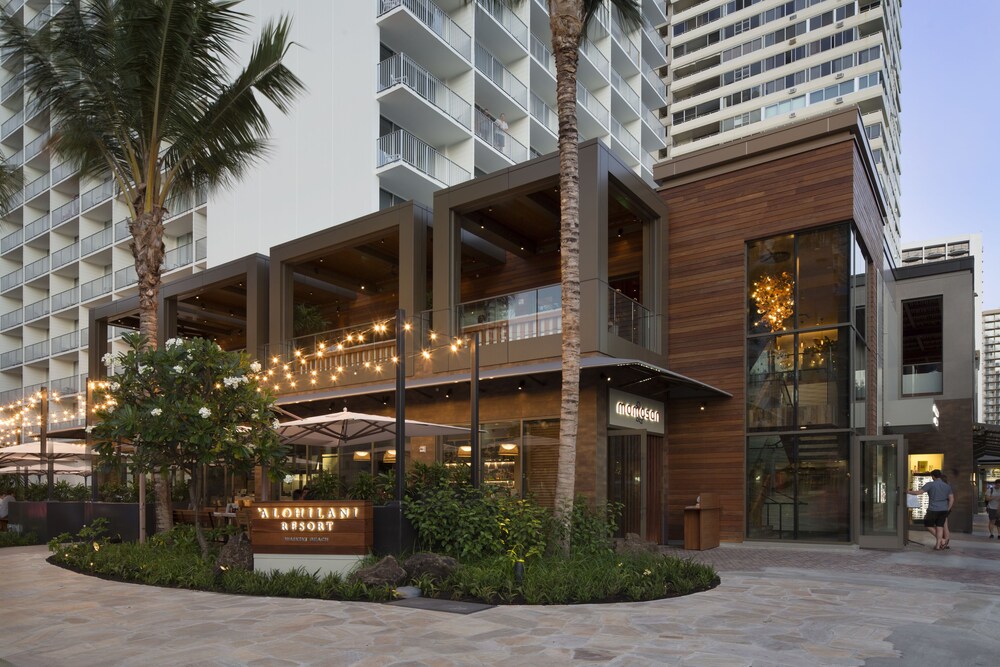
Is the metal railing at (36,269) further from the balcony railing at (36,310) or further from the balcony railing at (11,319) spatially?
the balcony railing at (11,319)

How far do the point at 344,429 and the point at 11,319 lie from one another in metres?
39.6

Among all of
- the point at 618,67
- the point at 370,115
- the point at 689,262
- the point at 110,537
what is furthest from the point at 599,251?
the point at 618,67

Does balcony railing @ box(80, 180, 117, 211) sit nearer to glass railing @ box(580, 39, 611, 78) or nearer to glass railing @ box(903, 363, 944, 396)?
glass railing @ box(580, 39, 611, 78)

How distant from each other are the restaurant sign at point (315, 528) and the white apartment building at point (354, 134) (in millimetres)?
9371

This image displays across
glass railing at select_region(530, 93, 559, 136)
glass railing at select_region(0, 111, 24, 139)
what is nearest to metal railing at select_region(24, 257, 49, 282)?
glass railing at select_region(0, 111, 24, 139)

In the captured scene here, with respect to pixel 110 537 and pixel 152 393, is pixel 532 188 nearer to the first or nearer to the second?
pixel 152 393

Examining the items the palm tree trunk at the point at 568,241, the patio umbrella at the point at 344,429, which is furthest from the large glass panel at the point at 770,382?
the patio umbrella at the point at 344,429

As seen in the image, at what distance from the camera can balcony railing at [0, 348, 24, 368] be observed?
41688 millimetres

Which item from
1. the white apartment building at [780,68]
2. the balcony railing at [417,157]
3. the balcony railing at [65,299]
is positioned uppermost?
the white apartment building at [780,68]

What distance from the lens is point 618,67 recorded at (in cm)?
4131

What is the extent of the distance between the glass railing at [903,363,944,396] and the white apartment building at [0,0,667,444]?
44.5ft

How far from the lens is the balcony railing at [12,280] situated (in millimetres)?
42781

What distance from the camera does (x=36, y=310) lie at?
4100 cm

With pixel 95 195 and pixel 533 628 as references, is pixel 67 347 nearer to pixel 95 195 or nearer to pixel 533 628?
pixel 95 195
